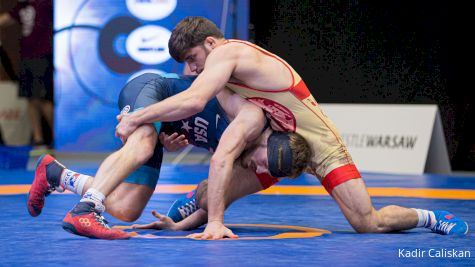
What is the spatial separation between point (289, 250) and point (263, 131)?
0.89 m

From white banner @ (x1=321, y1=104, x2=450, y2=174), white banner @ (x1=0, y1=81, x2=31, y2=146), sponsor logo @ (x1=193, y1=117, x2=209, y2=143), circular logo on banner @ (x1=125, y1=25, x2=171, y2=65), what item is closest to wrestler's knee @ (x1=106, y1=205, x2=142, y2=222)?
sponsor logo @ (x1=193, y1=117, x2=209, y2=143)

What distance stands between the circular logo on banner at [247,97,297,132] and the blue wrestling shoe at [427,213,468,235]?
81 cm

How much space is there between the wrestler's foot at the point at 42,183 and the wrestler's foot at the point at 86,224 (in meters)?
0.54

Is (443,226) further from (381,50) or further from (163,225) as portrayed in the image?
(381,50)

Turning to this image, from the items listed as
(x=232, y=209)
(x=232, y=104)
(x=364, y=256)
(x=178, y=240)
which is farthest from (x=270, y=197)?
(x=364, y=256)

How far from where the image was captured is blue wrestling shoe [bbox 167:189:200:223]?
5094 millimetres

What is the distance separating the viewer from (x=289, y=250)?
405 cm

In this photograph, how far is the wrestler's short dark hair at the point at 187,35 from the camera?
4785 mm

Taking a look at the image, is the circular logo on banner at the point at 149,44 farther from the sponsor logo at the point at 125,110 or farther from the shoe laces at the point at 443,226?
the shoe laces at the point at 443,226

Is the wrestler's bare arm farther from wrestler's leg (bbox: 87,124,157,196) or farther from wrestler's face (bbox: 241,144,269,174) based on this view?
wrestler's leg (bbox: 87,124,157,196)

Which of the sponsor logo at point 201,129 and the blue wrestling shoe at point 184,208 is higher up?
the sponsor logo at point 201,129

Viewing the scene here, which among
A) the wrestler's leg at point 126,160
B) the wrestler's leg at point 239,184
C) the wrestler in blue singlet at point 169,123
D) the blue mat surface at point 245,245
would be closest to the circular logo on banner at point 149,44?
the blue mat surface at point 245,245

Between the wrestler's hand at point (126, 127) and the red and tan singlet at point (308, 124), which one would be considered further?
the red and tan singlet at point (308, 124)

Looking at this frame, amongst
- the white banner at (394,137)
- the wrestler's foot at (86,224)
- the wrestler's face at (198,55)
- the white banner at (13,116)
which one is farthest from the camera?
the white banner at (13,116)
